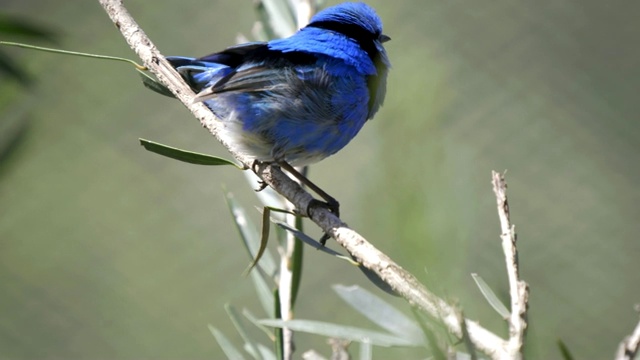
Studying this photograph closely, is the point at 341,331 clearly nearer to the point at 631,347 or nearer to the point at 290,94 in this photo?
the point at 631,347

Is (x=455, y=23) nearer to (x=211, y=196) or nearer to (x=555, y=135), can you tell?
(x=555, y=135)

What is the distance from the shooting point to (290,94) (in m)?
1.27

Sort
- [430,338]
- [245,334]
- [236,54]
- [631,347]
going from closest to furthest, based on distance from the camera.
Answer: [430,338], [631,347], [245,334], [236,54]

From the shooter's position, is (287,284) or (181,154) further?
(287,284)

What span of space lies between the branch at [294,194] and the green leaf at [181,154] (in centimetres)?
13

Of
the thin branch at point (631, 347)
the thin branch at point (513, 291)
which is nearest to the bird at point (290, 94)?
the thin branch at point (513, 291)

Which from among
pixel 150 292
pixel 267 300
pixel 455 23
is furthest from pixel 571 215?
pixel 267 300

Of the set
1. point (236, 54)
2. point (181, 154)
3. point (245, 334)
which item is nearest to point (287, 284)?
point (245, 334)

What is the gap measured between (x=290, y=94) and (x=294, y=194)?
30 cm

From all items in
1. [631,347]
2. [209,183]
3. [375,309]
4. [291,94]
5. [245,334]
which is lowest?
[631,347]

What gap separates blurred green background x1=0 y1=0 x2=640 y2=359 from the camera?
241cm

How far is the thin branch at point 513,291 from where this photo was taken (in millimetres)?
419

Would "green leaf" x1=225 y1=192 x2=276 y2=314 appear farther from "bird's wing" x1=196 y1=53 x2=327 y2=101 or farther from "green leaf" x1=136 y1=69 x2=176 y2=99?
"bird's wing" x1=196 y1=53 x2=327 y2=101

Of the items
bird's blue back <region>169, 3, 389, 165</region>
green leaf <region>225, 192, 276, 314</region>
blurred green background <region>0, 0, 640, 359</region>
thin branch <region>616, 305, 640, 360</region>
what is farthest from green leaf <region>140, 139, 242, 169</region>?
blurred green background <region>0, 0, 640, 359</region>
